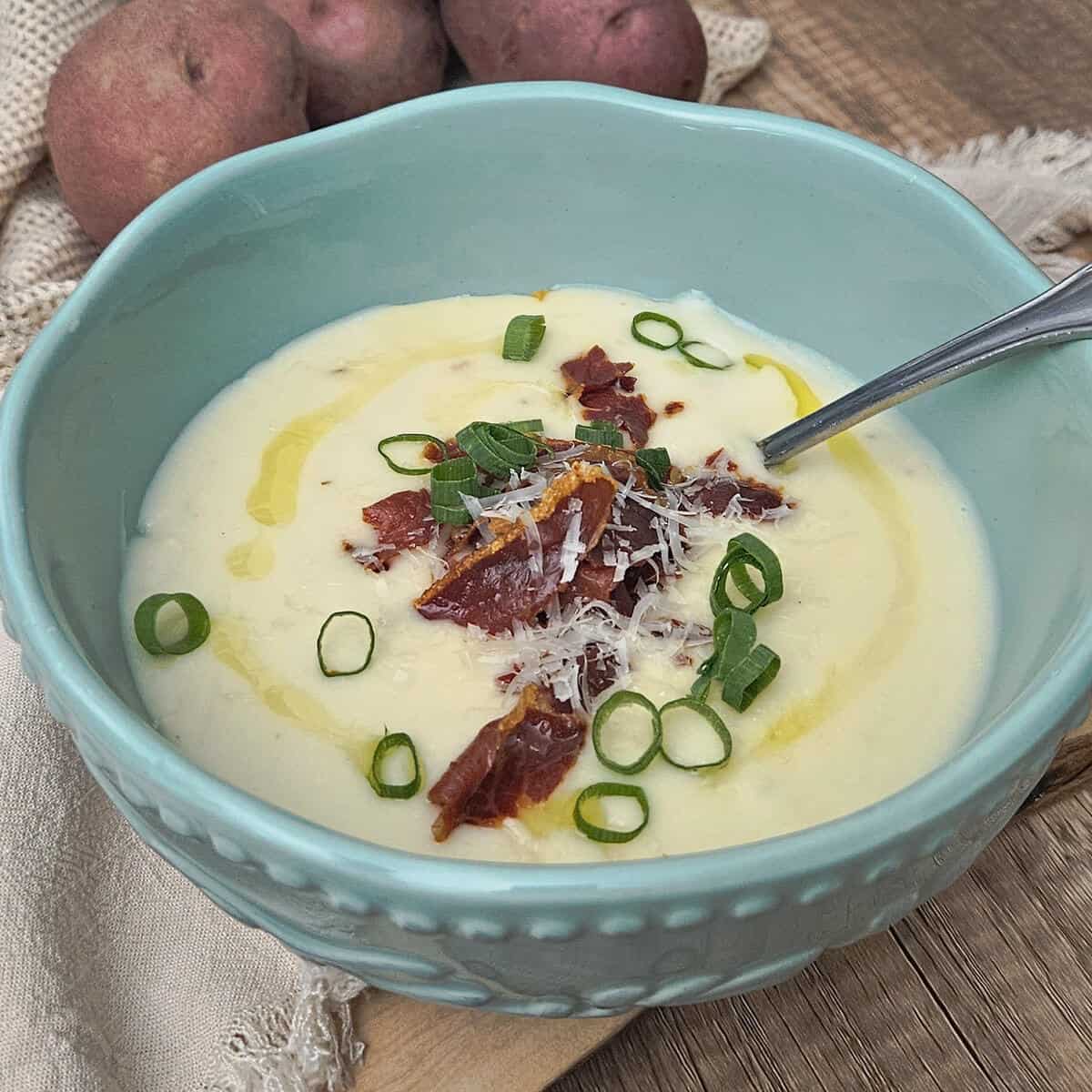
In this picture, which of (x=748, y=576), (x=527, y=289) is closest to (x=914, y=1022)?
(x=748, y=576)

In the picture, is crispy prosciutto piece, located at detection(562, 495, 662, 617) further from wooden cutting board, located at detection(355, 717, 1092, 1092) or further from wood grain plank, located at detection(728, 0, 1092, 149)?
wood grain plank, located at detection(728, 0, 1092, 149)

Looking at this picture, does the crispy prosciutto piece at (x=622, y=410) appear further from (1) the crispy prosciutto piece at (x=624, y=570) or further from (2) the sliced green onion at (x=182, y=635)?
(2) the sliced green onion at (x=182, y=635)

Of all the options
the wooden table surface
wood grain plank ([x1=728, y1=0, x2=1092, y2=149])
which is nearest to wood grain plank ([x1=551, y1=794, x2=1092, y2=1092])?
the wooden table surface

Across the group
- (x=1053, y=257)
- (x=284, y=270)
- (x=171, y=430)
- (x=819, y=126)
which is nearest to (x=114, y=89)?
(x=284, y=270)

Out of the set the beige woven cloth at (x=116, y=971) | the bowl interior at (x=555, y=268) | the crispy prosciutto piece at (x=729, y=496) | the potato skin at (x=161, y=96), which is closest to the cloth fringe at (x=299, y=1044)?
the beige woven cloth at (x=116, y=971)

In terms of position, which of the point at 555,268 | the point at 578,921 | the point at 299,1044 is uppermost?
the point at 578,921

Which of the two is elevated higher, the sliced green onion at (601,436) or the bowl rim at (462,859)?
the bowl rim at (462,859)

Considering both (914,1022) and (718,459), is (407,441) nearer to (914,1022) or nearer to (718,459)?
(718,459)
